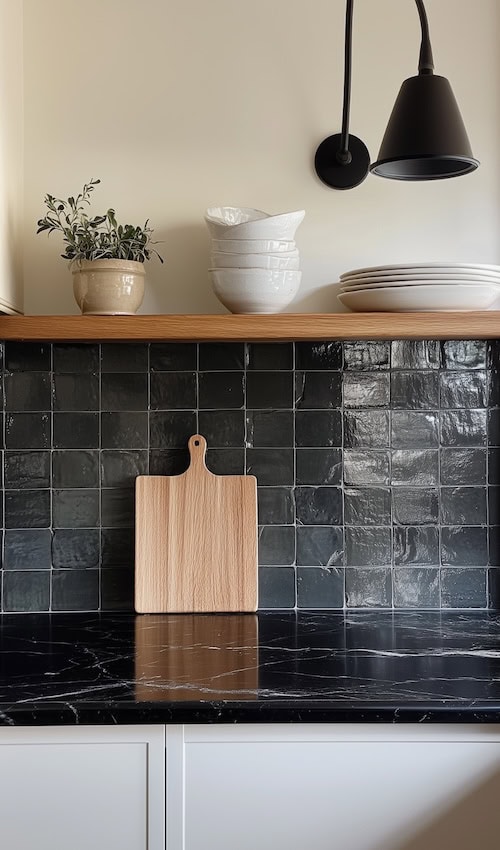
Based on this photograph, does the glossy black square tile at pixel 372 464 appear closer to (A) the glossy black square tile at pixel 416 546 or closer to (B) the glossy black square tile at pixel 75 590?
(A) the glossy black square tile at pixel 416 546

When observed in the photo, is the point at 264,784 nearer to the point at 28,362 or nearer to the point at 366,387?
the point at 366,387

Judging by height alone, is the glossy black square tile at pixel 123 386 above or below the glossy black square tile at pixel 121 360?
below

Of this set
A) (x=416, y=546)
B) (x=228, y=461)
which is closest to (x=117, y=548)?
(x=228, y=461)

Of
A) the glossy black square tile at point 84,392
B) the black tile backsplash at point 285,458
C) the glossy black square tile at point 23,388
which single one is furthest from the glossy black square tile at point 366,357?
the glossy black square tile at point 23,388

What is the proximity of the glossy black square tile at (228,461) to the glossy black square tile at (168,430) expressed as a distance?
0.07 meters

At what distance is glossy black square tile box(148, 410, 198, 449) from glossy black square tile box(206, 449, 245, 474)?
68 mm

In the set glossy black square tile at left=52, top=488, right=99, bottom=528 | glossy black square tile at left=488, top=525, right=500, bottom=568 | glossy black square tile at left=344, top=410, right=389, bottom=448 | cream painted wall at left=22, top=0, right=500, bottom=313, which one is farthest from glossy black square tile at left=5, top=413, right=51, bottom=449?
glossy black square tile at left=488, top=525, right=500, bottom=568

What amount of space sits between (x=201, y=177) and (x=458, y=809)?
1.29 m

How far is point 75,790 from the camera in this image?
1.43 m

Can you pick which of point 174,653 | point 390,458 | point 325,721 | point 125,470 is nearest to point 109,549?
point 125,470

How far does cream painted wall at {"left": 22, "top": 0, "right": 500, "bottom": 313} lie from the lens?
2.04m

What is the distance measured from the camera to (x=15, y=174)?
1.97 m

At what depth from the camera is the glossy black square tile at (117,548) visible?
2062 mm

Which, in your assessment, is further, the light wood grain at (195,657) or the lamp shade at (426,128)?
the lamp shade at (426,128)
